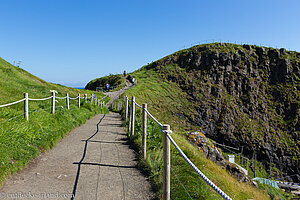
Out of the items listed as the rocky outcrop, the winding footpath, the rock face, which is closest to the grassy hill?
the rock face

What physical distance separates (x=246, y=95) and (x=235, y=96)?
370 cm

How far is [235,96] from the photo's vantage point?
70.1 meters

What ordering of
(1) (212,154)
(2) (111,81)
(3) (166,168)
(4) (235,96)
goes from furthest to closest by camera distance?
(2) (111,81) < (4) (235,96) < (1) (212,154) < (3) (166,168)

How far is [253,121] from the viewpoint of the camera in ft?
203

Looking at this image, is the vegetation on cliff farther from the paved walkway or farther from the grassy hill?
the paved walkway

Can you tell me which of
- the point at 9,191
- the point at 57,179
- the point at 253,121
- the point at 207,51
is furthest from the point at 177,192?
the point at 207,51

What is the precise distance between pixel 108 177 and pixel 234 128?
5890 centimetres

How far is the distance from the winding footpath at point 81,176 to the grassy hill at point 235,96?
32307 mm

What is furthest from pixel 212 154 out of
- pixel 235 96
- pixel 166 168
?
pixel 235 96

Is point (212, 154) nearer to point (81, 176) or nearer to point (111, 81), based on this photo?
point (81, 176)

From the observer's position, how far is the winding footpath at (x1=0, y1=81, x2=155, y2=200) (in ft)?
12.3

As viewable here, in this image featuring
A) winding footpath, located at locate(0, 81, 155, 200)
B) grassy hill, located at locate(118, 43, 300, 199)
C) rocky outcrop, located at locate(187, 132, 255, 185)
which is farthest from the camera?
grassy hill, located at locate(118, 43, 300, 199)

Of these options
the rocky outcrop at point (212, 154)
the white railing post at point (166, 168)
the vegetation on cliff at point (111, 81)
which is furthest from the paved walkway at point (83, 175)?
the vegetation on cliff at point (111, 81)

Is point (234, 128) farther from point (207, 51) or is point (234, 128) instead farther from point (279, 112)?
point (207, 51)
